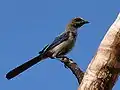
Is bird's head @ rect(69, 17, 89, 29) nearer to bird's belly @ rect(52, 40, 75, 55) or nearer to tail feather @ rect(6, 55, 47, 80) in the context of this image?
bird's belly @ rect(52, 40, 75, 55)

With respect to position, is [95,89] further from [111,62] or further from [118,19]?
[118,19]

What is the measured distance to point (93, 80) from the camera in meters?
3.02

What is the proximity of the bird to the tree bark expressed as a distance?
1.37 m

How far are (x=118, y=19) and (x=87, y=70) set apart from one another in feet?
1.81

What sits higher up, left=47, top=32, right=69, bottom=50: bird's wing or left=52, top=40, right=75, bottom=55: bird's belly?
left=47, top=32, right=69, bottom=50: bird's wing

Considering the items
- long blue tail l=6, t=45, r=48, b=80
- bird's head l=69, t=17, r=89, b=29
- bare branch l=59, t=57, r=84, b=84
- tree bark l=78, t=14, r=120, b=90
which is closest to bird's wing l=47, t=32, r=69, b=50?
bird's head l=69, t=17, r=89, b=29

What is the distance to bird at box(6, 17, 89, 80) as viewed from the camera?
4.54 meters

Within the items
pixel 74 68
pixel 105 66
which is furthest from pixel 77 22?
pixel 105 66

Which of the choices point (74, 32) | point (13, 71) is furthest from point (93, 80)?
point (74, 32)

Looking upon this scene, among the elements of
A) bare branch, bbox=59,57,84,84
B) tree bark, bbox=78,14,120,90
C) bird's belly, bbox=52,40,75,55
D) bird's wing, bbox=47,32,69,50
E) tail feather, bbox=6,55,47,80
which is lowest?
tree bark, bbox=78,14,120,90

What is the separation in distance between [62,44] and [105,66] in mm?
2027

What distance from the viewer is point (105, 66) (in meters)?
3.09

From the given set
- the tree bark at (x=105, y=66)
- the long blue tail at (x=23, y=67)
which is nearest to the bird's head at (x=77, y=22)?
the long blue tail at (x=23, y=67)

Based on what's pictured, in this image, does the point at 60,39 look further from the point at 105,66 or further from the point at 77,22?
the point at 105,66
